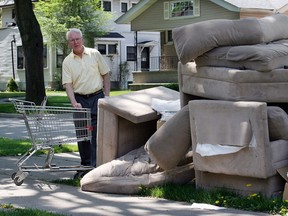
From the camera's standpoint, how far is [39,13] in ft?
138

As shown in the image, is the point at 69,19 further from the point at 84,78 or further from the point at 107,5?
the point at 84,78

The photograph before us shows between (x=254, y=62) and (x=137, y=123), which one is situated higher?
(x=254, y=62)

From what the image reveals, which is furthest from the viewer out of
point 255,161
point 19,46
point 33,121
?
point 19,46

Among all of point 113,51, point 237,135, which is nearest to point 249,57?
point 237,135

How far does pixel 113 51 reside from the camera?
143ft

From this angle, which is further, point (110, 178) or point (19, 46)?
point (19, 46)

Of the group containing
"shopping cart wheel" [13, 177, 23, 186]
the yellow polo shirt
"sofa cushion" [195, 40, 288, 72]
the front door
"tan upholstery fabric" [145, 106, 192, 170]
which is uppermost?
"sofa cushion" [195, 40, 288, 72]

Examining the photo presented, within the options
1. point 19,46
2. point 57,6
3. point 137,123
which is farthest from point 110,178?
point 19,46

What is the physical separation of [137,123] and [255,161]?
6.45 ft

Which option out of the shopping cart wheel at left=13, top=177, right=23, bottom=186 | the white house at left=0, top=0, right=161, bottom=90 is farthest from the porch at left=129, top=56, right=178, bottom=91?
the shopping cart wheel at left=13, top=177, right=23, bottom=186

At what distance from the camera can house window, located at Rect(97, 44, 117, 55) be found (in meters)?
43.0

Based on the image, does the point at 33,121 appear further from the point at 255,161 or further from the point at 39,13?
the point at 39,13

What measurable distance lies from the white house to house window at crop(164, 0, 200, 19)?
295 inches

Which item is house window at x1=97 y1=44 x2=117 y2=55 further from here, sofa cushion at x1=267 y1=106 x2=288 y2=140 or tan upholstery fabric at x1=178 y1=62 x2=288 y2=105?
sofa cushion at x1=267 y1=106 x2=288 y2=140
